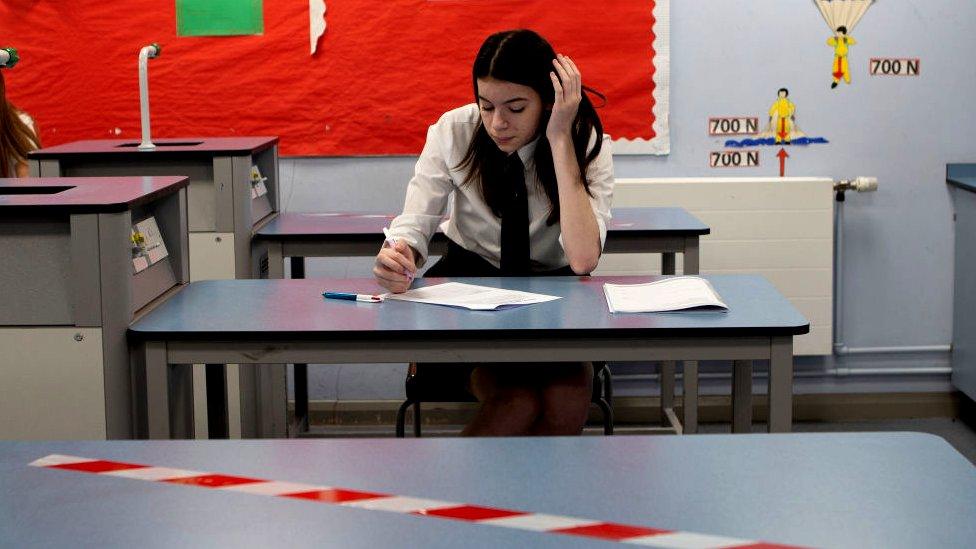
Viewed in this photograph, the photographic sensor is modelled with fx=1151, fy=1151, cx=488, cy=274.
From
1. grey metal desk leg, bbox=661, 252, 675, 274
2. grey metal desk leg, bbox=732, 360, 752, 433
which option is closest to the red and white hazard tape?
grey metal desk leg, bbox=732, 360, 752, 433

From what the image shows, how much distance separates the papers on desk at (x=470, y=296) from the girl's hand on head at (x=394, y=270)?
0.02m

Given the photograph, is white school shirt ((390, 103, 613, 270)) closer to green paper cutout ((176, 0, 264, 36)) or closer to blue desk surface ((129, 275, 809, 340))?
blue desk surface ((129, 275, 809, 340))

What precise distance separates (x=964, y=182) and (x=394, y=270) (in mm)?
2259

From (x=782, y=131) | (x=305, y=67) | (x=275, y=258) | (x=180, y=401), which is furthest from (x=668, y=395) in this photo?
(x=180, y=401)

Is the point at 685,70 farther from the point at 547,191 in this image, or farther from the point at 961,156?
the point at 547,191

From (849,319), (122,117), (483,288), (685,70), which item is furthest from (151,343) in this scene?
(849,319)

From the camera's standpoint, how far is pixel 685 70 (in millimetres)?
3750

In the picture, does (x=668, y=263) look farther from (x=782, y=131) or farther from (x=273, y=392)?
(x=273, y=392)

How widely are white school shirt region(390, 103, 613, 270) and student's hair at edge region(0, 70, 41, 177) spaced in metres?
1.24

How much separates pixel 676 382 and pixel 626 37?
3.83 ft

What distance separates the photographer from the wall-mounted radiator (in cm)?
369

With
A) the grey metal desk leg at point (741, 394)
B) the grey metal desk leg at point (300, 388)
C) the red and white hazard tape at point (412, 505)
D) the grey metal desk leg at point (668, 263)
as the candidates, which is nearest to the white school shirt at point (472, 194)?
the grey metal desk leg at point (741, 394)

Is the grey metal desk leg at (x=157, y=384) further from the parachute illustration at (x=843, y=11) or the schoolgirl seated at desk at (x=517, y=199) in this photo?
the parachute illustration at (x=843, y=11)

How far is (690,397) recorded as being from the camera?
3.56m
